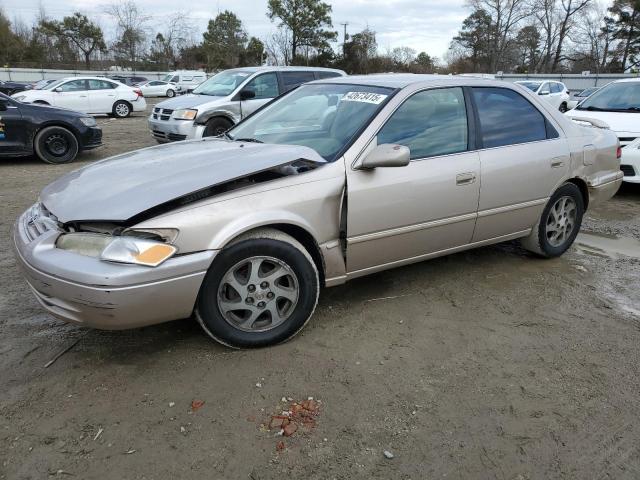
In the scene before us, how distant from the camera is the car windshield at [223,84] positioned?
9.95 metres

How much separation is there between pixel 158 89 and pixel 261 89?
2493 cm

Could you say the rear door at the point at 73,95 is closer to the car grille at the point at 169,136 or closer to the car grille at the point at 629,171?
the car grille at the point at 169,136

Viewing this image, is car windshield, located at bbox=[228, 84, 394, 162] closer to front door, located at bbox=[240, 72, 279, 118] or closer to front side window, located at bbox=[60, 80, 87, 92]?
front door, located at bbox=[240, 72, 279, 118]

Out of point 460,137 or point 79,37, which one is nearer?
point 460,137

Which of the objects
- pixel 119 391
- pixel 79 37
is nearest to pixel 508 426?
pixel 119 391

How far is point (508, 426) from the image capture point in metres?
2.51

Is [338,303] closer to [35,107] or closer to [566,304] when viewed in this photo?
[566,304]

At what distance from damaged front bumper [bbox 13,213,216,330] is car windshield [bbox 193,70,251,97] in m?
7.63

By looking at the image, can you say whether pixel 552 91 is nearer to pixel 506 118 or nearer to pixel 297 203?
pixel 506 118

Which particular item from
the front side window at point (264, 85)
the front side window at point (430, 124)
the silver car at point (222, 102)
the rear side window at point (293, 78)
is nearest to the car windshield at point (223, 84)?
the silver car at point (222, 102)

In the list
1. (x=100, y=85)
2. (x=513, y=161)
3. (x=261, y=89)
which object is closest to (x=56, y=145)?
(x=261, y=89)

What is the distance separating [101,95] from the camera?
18688 millimetres

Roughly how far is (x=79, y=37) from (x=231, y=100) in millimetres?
49744

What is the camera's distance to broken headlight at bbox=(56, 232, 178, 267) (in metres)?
2.58
